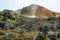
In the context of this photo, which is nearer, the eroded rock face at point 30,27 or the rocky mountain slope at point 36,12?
the eroded rock face at point 30,27

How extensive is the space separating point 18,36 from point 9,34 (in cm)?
115

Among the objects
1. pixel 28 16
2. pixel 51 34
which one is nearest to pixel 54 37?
pixel 51 34

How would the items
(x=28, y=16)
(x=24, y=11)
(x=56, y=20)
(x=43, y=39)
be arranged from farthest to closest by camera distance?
(x=24, y=11), (x=28, y=16), (x=56, y=20), (x=43, y=39)

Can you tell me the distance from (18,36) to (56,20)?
12.3 m

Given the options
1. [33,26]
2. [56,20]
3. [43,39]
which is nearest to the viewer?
[43,39]

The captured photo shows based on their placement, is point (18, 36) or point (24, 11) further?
point (24, 11)

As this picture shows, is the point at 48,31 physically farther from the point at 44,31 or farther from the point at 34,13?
the point at 34,13

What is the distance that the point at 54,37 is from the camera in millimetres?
28578

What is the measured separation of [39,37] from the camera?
92.6 feet

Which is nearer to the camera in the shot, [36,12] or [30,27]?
[30,27]

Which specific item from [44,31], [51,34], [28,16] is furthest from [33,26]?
[28,16]

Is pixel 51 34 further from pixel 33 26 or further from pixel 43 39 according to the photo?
pixel 33 26

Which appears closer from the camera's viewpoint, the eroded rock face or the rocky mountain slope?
the eroded rock face

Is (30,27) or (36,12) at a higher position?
(36,12)
